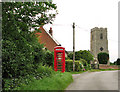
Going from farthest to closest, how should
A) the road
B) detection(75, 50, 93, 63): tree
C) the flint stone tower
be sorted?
the flint stone tower, detection(75, 50, 93, 63): tree, the road

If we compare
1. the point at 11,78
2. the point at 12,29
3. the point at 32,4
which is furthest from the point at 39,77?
the point at 32,4

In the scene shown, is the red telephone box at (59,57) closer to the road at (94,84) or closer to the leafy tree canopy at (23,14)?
the road at (94,84)

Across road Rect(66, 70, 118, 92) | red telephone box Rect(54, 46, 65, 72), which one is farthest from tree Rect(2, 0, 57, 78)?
red telephone box Rect(54, 46, 65, 72)

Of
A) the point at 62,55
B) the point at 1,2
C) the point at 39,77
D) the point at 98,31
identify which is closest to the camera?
the point at 1,2

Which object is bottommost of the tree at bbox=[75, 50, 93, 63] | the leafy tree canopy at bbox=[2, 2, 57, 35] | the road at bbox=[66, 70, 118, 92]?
the road at bbox=[66, 70, 118, 92]

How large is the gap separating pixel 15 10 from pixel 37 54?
3.68 meters

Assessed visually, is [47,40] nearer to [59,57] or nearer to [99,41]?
[59,57]

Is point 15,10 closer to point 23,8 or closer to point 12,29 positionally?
point 23,8

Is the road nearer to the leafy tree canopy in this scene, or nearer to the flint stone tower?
the leafy tree canopy

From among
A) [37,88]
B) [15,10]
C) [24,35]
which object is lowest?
[37,88]

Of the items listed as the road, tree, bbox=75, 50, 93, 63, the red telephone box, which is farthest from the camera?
tree, bbox=75, 50, 93, 63

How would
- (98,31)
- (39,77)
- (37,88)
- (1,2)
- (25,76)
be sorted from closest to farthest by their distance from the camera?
(37,88)
(1,2)
(25,76)
(39,77)
(98,31)

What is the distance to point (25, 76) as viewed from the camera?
34.0ft

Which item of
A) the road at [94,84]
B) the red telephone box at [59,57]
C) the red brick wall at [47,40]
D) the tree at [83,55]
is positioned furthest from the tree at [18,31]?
the tree at [83,55]
